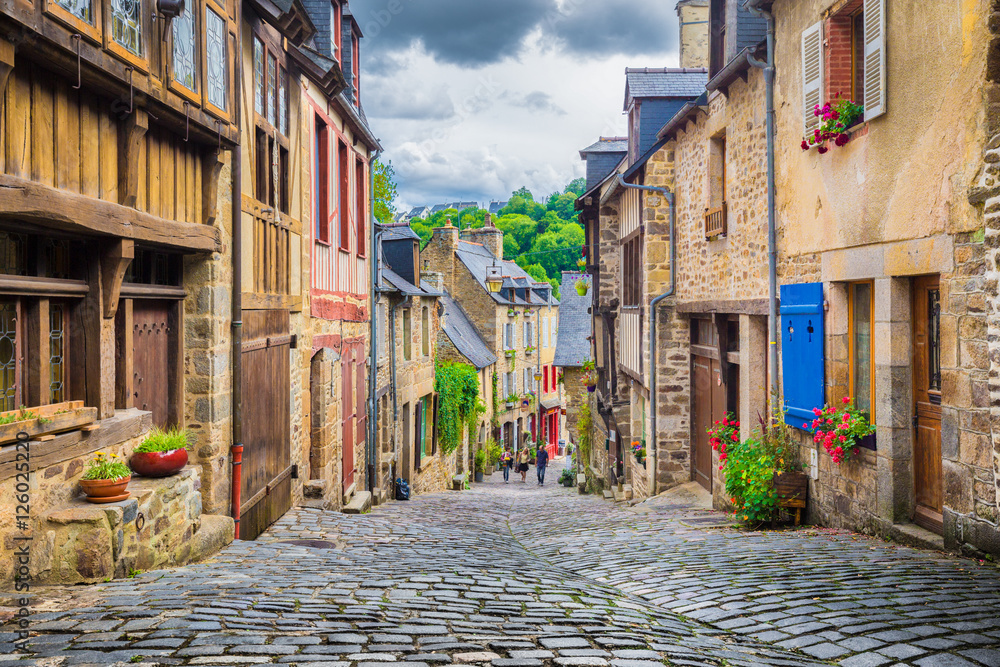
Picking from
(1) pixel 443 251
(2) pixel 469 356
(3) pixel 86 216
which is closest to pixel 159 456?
(3) pixel 86 216

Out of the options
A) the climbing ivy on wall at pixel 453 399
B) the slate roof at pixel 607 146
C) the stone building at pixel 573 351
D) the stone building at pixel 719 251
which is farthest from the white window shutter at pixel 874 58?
the stone building at pixel 573 351

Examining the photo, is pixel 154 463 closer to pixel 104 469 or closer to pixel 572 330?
pixel 104 469

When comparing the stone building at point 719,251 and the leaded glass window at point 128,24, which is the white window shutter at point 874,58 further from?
the leaded glass window at point 128,24

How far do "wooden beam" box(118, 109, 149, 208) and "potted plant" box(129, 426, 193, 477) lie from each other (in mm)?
1519

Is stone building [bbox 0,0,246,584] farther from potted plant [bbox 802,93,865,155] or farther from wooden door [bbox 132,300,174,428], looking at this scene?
potted plant [bbox 802,93,865,155]

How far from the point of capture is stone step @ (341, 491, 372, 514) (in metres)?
9.97


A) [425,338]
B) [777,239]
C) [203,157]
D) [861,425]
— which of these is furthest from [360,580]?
[425,338]

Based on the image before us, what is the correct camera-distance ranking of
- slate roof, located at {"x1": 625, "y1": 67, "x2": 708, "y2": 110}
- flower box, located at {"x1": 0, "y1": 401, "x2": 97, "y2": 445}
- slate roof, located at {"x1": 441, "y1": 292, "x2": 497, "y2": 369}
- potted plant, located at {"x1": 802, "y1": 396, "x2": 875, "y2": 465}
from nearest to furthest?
flower box, located at {"x1": 0, "y1": 401, "x2": 97, "y2": 445} < potted plant, located at {"x1": 802, "y1": 396, "x2": 875, "y2": 465} < slate roof, located at {"x1": 625, "y1": 67, "x2": 708, "y2": 110} < slate roof, located at {"x1": 441, "y1": 292, "x2": 497, "y2": 369}

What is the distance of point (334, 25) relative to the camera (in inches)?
415

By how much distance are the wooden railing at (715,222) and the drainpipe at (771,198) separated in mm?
1536

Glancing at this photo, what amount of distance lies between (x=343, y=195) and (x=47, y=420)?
730 centimetres

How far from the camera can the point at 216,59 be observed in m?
5.76

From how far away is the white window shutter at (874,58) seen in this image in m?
5.60

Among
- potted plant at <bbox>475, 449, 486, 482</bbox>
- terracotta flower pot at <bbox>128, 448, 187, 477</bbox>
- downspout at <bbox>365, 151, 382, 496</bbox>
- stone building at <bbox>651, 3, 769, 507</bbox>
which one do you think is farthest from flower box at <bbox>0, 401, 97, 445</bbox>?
potted plant at <bbox>475, 449, 486, 482</bbox>
